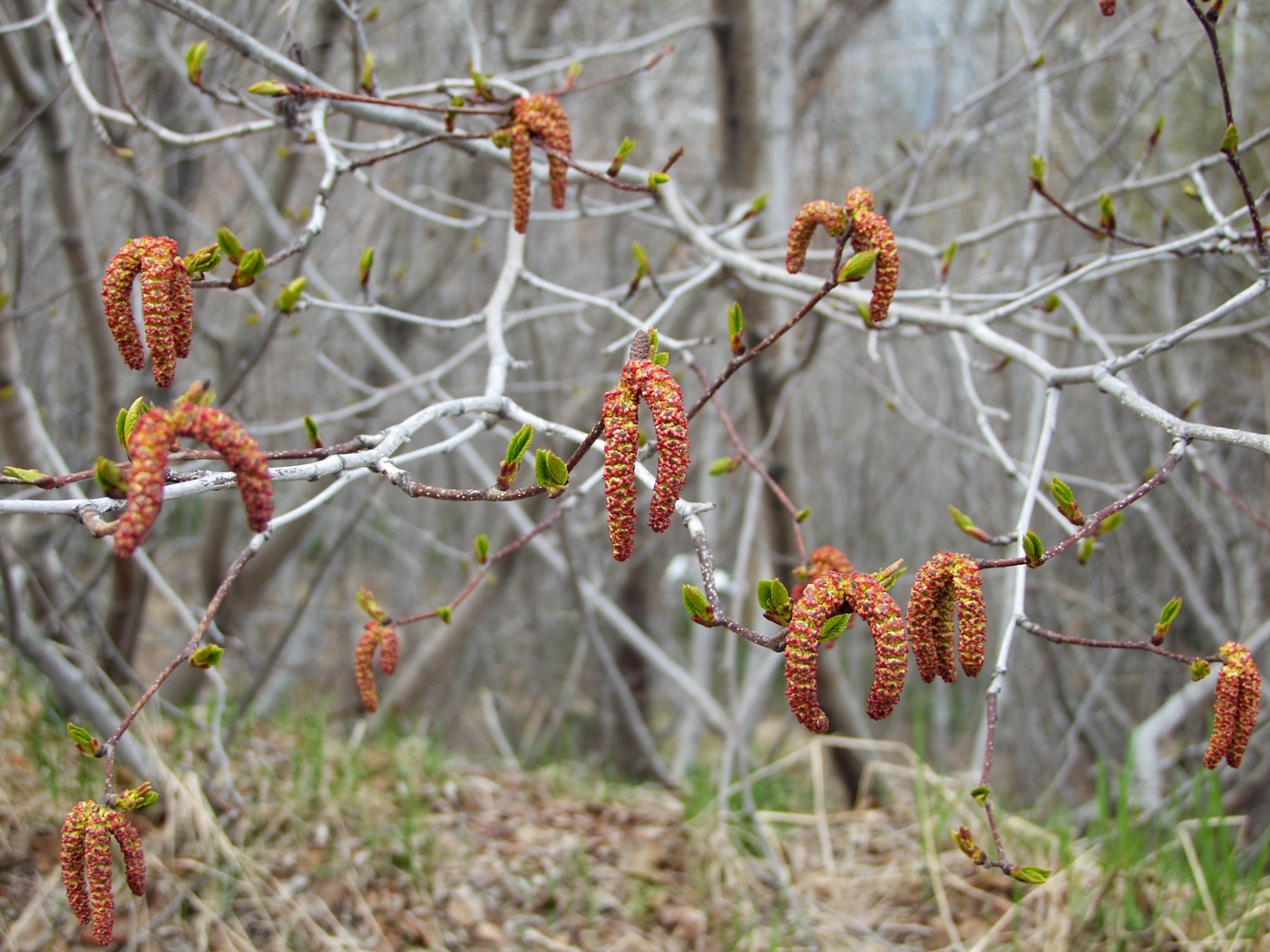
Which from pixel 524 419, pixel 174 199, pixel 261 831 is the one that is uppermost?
pixel 174 199

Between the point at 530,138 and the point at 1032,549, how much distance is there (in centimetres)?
123

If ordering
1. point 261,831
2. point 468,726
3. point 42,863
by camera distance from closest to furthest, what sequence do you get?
point 42,863, point 261,831, point 468,726

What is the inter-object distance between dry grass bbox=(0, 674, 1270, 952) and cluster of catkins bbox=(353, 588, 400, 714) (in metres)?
1.37

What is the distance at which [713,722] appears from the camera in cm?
464

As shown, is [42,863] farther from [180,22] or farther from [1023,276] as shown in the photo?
[1023,276]

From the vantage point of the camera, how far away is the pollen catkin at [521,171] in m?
1.89

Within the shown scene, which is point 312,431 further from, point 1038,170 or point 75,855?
point 1038,170

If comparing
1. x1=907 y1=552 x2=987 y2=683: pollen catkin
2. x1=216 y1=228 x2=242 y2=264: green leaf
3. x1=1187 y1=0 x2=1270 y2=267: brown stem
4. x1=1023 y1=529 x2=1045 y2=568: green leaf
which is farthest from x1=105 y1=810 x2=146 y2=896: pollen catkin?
x1=1187 y1=0 x2=1270 y2=267: brown stem

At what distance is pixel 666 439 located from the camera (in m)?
1.17

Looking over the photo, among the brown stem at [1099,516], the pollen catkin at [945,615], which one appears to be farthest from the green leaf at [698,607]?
the brown stem at [1099,516]

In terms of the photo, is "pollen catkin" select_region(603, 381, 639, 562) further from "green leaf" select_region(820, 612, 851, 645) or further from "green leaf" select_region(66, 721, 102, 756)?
"green leaf" select_region(66, 721, 102, 756)

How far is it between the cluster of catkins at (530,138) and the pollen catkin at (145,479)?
107cm

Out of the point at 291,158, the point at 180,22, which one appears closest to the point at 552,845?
the point at 291,158

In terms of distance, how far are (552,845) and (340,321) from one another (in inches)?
152
